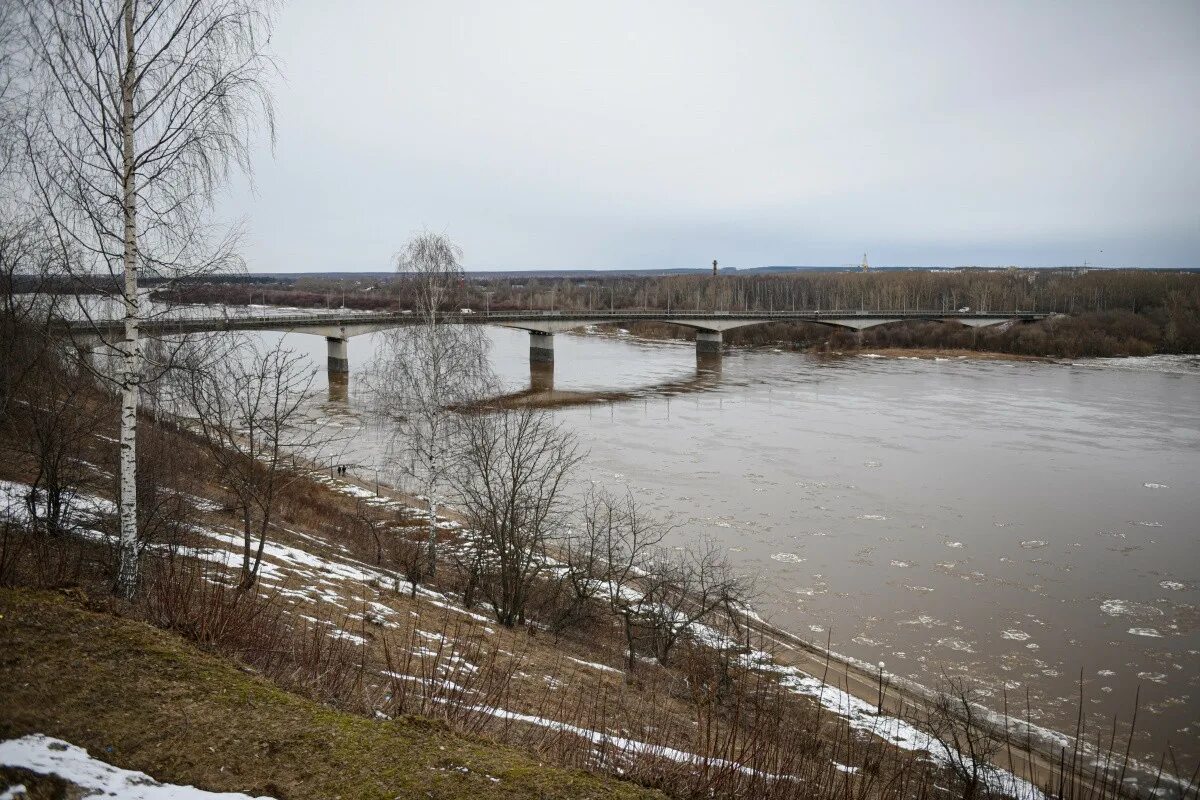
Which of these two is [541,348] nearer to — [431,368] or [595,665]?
[431,368]

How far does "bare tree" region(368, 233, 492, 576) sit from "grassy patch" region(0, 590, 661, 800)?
1228 centimetres

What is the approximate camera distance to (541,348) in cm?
6831

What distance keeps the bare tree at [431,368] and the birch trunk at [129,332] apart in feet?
29.9

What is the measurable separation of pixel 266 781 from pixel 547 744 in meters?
1.87

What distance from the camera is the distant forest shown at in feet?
262

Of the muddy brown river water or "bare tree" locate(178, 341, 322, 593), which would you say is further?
the muddy brown river water

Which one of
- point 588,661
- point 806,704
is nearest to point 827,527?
point 806,704

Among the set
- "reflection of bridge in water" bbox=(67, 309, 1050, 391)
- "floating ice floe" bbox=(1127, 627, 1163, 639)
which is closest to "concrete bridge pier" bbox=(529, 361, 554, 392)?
"reflection of bridge in water" bbox=(67, 309, 1050, 391)

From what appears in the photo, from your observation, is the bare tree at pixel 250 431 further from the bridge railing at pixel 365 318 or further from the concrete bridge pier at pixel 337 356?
the concrete bridge pier at pixel 337 356

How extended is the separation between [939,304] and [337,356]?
319 ft

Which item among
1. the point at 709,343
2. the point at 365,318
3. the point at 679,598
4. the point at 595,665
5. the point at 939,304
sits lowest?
the point at 679,598

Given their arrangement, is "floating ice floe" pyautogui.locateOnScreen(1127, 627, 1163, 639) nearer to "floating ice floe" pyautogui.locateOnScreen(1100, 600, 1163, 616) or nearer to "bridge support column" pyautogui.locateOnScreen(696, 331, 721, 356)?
"floating ice floe" pyautogui.locateOnScreen(1100, 600, 1163, 616)

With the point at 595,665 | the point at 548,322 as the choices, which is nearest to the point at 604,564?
the point at 595,665

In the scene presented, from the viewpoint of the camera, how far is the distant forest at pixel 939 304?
80000 millimetres
